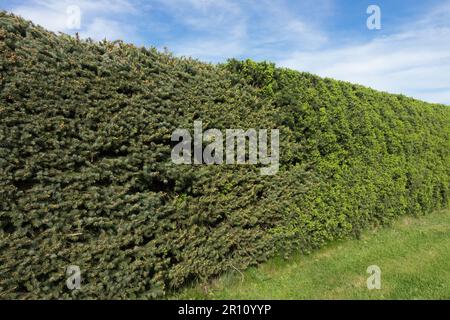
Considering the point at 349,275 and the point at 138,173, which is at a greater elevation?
the point at 138,173

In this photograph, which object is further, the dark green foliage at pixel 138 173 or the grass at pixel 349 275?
the grass at pixel 349 275

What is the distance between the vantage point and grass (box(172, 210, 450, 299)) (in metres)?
4.91

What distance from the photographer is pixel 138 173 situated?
432 centimetres

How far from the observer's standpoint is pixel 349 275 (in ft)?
18.4

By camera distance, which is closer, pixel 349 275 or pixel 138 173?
pixel 138 173

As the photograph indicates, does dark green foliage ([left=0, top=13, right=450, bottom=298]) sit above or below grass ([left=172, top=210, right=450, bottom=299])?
above

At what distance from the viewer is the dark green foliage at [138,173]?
3662 mm

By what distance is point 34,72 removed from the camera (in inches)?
146

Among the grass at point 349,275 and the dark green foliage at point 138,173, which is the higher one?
→ the dark green foliage at point 138,173

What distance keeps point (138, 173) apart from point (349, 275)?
3634mm

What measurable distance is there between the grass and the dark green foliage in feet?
0.83

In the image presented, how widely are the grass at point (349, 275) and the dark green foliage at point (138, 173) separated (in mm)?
252
